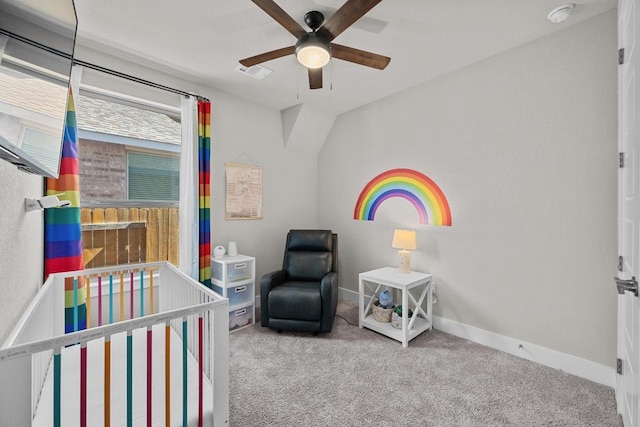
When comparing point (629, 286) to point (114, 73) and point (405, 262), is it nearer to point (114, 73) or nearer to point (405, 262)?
point (405, 262)

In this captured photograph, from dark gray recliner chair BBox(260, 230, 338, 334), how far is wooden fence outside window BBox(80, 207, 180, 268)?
3.53 ft

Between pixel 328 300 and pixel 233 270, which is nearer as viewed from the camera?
pixel 328 300

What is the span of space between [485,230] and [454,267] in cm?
44

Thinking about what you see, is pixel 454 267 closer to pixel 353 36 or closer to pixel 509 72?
pixel 509 72

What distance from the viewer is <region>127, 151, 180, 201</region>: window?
2715 millimetres

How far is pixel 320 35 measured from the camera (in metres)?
1.75

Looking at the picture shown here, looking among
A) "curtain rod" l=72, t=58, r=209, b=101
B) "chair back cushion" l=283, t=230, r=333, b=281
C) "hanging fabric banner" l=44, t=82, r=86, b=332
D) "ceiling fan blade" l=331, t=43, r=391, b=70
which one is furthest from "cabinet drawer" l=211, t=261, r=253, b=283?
"ceiling fan blade" l=331, t=43, r=391, b=70

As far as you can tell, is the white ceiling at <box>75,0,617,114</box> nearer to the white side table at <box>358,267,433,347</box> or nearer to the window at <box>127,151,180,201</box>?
the window at <box>127,151,180,201</box>

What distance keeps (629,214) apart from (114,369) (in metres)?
2.68

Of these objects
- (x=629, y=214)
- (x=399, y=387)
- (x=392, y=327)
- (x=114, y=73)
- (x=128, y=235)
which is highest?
(x=114, y=73)

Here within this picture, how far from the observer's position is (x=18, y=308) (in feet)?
4.36

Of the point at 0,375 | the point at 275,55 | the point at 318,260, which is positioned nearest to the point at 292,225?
the point at 318,260

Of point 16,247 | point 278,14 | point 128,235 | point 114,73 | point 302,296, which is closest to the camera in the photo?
point 16,247

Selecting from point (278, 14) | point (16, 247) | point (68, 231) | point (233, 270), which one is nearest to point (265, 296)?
point (233, 270)
